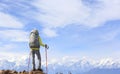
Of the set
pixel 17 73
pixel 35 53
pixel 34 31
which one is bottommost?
pixel 17 73

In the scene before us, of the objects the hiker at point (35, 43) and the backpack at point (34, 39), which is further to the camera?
the backpack at point (34, 39)

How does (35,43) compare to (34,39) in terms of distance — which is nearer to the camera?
A: (35,43)

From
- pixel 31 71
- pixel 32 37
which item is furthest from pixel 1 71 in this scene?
pixel 32 37

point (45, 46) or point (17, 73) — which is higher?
point (45, 46)

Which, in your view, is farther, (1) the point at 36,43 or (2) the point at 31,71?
(1) the point at 36,43

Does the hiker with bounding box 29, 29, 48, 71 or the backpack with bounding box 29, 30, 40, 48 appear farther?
the backpack with bounding box 29, 30, 40, 48

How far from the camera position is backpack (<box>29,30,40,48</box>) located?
99.1 ft

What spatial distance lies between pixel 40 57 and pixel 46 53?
0.71 metres

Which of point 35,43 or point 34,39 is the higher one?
point 34,39

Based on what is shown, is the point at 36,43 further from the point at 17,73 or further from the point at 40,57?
the point at 17,73

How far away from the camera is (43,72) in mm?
28859

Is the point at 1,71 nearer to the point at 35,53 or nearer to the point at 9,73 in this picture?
the point at 9,73

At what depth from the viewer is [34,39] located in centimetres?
3036

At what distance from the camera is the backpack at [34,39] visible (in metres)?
30.2
